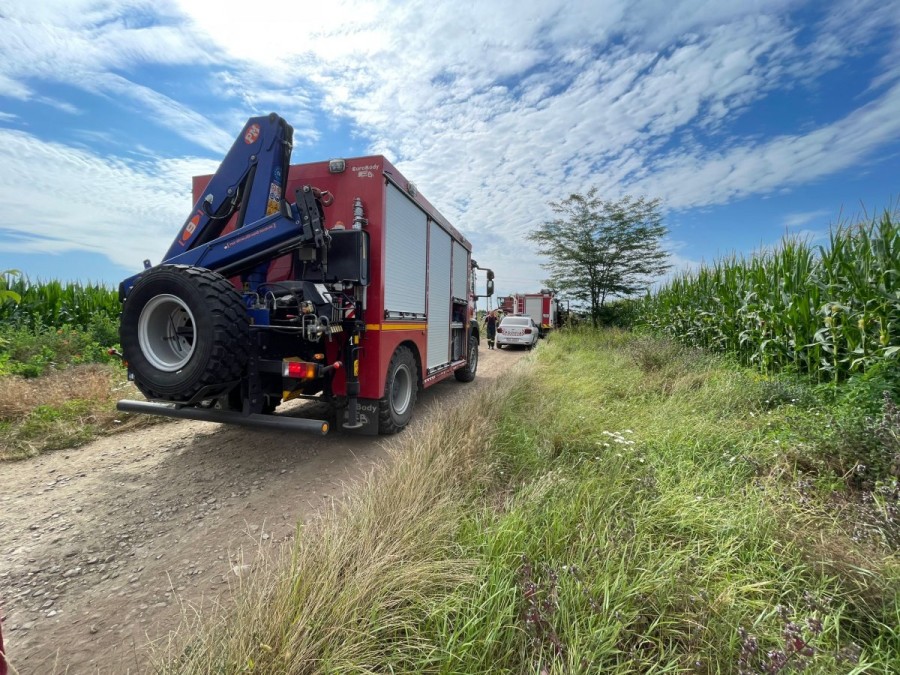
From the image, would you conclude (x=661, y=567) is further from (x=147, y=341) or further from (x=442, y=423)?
(x=147, y=341)

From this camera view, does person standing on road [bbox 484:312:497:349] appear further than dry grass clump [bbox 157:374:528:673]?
Yes

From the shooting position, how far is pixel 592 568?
73.3 inches

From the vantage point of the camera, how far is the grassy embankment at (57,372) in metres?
4.28

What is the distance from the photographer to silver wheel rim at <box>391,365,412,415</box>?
4.93 metres

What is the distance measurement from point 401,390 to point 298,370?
1765 mm

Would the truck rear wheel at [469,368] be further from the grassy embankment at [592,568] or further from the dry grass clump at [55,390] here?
the dry grass clump at [55,390]

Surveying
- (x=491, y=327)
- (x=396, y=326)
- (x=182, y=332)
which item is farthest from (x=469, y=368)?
(x=491, y=327)

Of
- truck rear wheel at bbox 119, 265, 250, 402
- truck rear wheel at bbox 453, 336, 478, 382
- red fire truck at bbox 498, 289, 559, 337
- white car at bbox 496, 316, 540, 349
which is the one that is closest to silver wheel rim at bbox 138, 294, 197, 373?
truck rear wheel at bbox 119, 265, 250, 402

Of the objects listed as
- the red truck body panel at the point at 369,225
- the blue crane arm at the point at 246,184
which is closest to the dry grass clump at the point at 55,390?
the blue crane arm at the point at 246,184

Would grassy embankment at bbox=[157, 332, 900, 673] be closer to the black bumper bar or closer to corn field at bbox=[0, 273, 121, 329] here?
the black bumper bar

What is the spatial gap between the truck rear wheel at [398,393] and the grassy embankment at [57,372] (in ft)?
9.94

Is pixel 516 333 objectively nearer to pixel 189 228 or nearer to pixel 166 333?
pixel 189 228

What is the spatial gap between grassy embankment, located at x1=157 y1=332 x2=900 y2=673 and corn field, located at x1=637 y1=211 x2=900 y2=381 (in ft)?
6.70

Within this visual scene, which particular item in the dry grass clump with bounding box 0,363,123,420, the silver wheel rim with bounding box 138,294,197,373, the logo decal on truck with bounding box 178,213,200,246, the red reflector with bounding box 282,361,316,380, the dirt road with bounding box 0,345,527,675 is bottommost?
the dirt road with bounding box 0,345,527,675
